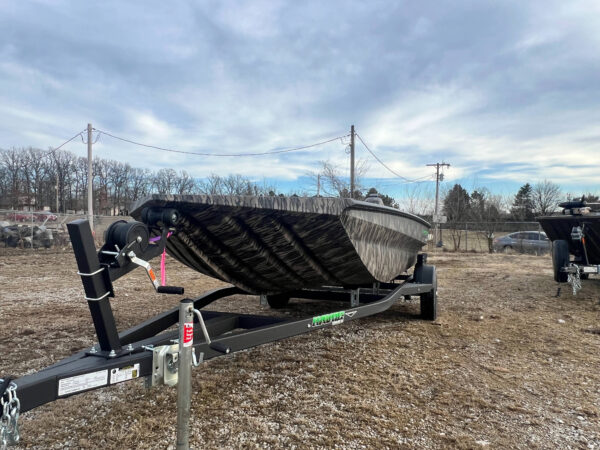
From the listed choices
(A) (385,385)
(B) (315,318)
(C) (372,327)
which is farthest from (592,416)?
(C) (372,327)

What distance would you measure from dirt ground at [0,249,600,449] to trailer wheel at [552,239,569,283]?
996 mm

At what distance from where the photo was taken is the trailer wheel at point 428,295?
5272mm

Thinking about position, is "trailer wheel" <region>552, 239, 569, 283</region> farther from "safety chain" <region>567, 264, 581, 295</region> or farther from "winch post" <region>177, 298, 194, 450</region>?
"winch post" <region>177, 298, 194, 450</region>

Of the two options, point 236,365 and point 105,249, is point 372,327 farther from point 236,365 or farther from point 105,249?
point 105,249

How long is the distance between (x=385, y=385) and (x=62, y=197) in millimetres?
59984

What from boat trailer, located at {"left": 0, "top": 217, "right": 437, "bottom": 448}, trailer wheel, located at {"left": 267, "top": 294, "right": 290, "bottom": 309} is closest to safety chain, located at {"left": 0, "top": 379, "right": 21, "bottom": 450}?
boat trailer, located at {"left": 0, "top": 217, "right": 437, "bottom": 448}

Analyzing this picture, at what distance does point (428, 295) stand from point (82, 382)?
14.2 ft

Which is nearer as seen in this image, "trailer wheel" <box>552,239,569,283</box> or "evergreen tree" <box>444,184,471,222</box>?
"trailer wheel" <box>552,239,569,283</box>

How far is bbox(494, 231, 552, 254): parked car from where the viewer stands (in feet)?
63.3

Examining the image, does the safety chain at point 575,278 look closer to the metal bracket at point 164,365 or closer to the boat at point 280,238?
the boat at point 280,238

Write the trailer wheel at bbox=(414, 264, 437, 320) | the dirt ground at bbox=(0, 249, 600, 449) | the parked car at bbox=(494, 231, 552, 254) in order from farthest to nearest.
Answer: the parked car at bbox=(494, 231, 552, 254) < the trailer wheel at bbox=(414, 264, 437, 320) < the dirt ground at bbox=(0, 249, 600, 449)

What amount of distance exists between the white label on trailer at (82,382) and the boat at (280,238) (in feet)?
3.27

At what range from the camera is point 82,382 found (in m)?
1.88

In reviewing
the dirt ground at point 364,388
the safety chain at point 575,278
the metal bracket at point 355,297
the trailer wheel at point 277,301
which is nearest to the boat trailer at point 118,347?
the dirt ground at point 364,388
